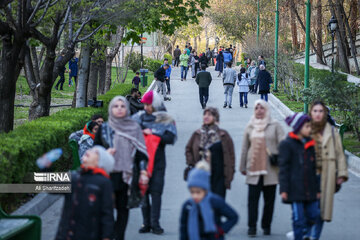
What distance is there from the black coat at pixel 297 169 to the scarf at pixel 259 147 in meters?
0.76

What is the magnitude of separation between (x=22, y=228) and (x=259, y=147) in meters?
3.15

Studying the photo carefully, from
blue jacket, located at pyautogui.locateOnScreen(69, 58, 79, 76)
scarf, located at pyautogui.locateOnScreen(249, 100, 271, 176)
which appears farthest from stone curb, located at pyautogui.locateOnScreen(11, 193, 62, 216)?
blue jacket, located at pyautogui.locateOnScreen(69, 58, 79, 76)

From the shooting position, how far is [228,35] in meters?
58.8

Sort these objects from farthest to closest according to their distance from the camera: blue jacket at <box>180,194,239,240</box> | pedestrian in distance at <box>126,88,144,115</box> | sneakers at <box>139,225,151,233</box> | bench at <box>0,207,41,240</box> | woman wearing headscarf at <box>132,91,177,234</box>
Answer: pedestrian in distance at <box>126,88,144,115</box>, sneakers at <box>139,225,151,233</box>, woman wearing headscarf at <box>132,91,177,234</box>, bench at <box>0,207,41,240</box>, blue jacket at <box>180,194,239,240</box>

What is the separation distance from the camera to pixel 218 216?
5637 millimetres

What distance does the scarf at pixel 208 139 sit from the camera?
8.12 m

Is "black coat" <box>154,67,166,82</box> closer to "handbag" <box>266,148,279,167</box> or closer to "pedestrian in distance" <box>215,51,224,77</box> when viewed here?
"pedestrian in distance" <box>215,51,224,77</box>

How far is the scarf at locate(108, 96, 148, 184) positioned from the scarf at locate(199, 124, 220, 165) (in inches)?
35.1

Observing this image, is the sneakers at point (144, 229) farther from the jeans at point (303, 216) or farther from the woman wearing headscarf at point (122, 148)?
the jeans at point (303, 216)

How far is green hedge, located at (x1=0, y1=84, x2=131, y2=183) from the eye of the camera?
358 inches

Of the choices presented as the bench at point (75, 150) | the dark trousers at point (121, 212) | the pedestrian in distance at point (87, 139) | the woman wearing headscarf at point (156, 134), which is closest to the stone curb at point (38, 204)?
A: the bench at point (75, 150)

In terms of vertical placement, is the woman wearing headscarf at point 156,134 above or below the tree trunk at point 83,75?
below

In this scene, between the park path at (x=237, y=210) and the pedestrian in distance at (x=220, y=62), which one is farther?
the pedestrian in distance at (x=220, y=62)

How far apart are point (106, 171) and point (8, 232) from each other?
→ 41.9 inches
